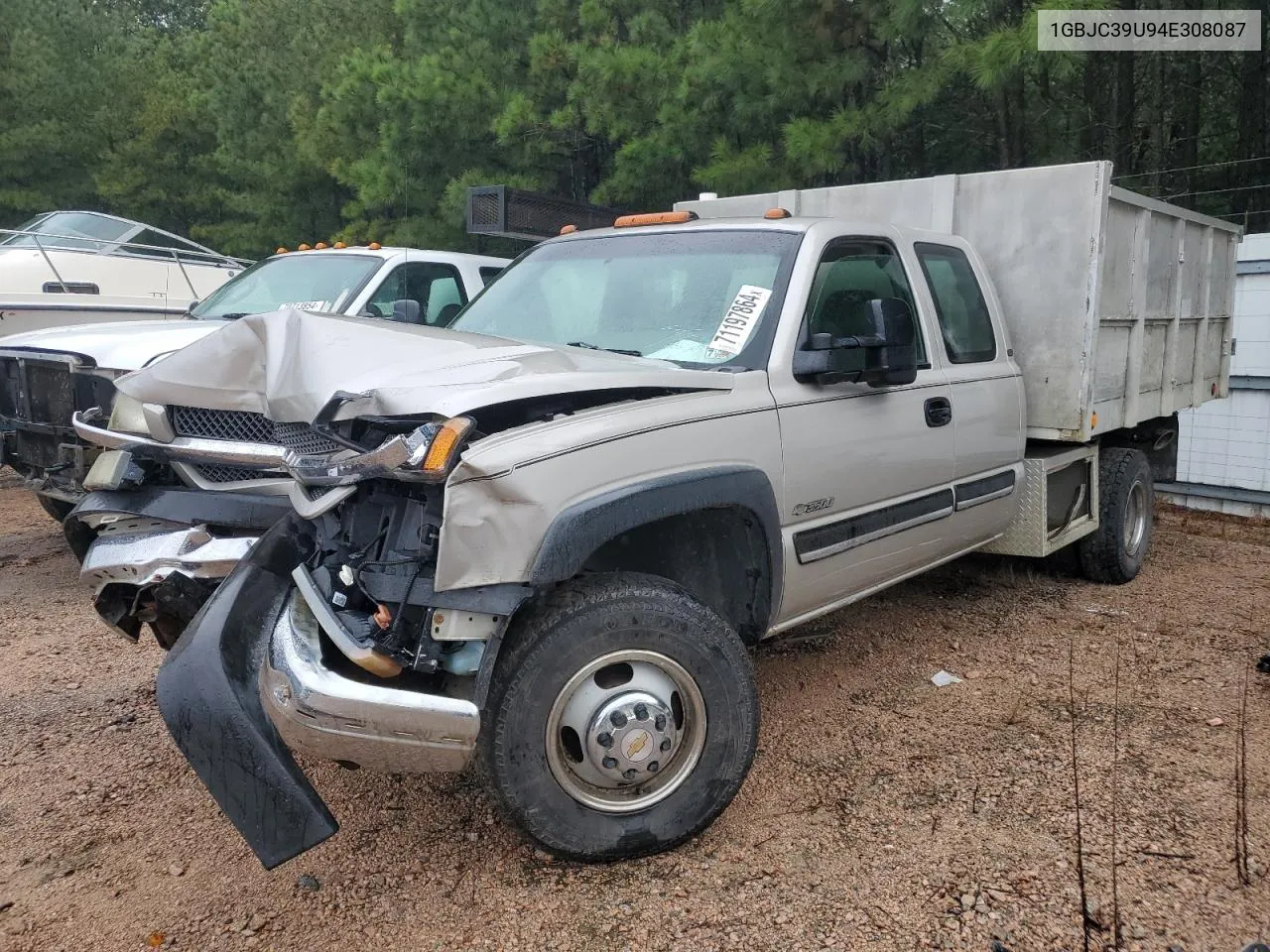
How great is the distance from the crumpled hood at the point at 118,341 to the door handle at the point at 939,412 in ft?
11.5

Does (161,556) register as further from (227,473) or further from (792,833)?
(792,833)

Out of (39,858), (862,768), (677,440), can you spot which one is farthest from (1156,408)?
(39,858)

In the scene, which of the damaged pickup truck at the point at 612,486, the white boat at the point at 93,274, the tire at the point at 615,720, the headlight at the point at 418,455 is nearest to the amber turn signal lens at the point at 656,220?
the damaged pickup truck at the point at 612,486

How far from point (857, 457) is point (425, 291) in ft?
13.3

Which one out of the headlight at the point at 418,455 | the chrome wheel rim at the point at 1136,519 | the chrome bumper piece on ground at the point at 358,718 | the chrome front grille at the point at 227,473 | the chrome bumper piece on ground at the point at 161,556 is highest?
the headlight at the point at 418,455

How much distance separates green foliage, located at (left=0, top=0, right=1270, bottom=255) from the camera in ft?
31.9

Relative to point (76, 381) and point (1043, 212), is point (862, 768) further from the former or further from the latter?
point (76, 381)

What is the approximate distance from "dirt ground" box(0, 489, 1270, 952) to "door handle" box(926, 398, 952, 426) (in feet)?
3.88

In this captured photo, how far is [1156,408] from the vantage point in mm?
6250

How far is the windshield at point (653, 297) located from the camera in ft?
12.3

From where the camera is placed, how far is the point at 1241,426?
387 inches

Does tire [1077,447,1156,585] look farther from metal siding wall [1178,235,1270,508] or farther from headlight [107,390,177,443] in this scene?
headlight [107,390,177,443]

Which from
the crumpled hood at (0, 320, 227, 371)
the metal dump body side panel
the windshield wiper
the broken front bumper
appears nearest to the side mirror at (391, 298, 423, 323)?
the crumpled hood at (0, 320, 227, 371)

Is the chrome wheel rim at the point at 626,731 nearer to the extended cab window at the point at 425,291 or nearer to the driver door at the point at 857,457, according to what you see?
the driver door at the point at 857,457
